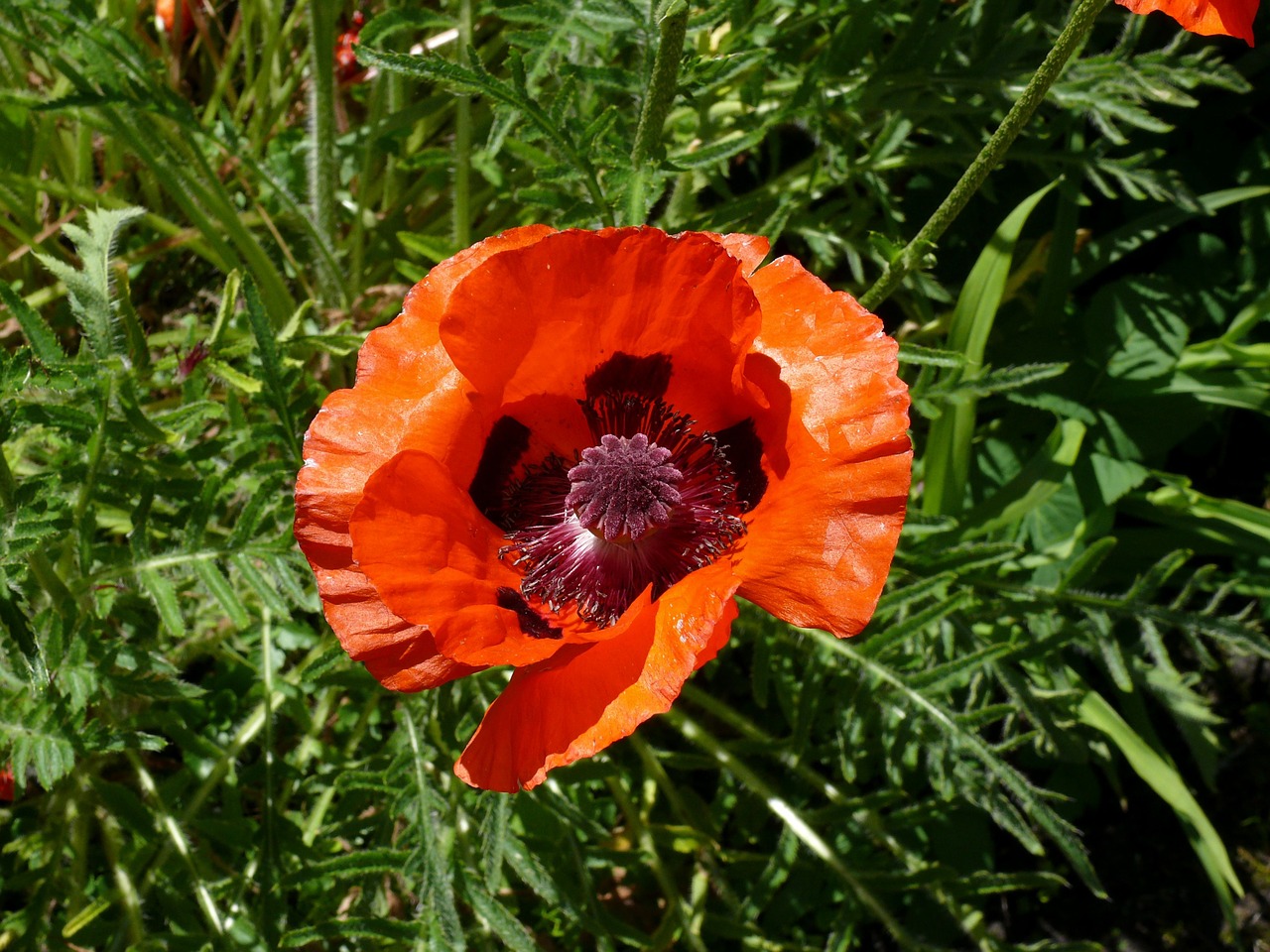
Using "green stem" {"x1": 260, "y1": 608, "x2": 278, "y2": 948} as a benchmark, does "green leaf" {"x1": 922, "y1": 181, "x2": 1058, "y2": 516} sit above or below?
above

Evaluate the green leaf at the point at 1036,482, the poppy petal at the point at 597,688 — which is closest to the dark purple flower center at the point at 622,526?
the poppy petal at the point at 597,688

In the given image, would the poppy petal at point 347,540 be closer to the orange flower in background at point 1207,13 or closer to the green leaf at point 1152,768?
the orange flower in background at point 1207,13

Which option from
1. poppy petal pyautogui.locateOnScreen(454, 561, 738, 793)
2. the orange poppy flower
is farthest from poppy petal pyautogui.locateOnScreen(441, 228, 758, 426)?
poppy petal pyautogui.locateOnScreen(454, 561, 738, 793)

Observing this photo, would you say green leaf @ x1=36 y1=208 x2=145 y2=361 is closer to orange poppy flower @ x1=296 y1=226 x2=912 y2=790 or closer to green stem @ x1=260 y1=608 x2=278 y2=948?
green stem @ x1=260 y1=608 x2=278 y2=948

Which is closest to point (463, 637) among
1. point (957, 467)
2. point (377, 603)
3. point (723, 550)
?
point (377, 603)

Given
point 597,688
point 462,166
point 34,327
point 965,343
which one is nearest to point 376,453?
point 597,688

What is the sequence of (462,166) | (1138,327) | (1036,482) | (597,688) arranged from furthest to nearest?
(1138,327) → (1036,482) → (462,166) → (597,688)

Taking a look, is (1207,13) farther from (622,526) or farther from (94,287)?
(94,287)
